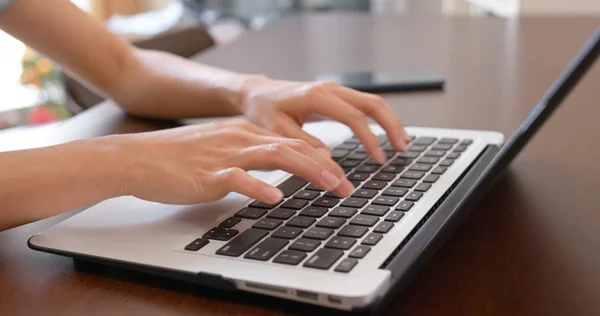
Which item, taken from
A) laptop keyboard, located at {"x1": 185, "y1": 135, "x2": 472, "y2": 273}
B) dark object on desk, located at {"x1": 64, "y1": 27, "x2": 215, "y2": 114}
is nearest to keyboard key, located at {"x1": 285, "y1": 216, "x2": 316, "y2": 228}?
laptop keyboard, located at {"x1": 185, "y1": 135, "x2": 472, "y2": 273}

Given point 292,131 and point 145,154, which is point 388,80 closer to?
point 292,131

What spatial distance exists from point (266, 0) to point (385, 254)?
3.14 m

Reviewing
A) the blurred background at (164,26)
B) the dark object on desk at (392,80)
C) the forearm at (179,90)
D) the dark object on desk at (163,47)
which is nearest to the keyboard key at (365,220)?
the forearm at (179,90)

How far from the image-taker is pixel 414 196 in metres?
0.59

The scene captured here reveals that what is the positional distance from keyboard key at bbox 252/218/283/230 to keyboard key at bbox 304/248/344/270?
65 mm

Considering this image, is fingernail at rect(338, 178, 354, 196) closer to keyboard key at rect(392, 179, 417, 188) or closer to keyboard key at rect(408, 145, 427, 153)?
A: keyboard key at rect(392, 179, 417, 188)

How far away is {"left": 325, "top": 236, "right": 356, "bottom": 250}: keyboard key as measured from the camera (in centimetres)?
49

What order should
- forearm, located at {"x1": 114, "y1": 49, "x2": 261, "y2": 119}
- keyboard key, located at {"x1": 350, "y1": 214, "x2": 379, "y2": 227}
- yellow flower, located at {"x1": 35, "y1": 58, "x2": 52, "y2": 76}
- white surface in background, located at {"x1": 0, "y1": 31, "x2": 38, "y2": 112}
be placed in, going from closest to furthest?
keyboard key, located at {"x1": 350, "y1": 214, "x2": 379, "y2": 227}, forearm, located at {"x1": 114, "y1": 49, "x2": 261, "y2": 119}, yellow flower, located at {"x1": 35, "y1": 58, "x2": 52, "y2": 76}, white surface in background, located at {"x1": 0, "y1": 31, "x2": 38, "y2": 112}

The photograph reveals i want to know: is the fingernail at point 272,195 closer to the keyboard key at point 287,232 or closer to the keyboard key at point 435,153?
the keyboard key at point 287,232

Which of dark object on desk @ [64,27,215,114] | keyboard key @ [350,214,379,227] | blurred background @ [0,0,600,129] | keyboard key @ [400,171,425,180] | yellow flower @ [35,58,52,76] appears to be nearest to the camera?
keyboard key @ [350,214,379,227]

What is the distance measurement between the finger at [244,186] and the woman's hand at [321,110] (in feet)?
0.55

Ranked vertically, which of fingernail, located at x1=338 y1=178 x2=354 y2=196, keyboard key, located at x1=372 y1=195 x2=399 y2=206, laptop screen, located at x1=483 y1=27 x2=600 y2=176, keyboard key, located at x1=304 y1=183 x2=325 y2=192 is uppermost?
laptop screen, located at x1=483 y1=27 x2=600 y2=176

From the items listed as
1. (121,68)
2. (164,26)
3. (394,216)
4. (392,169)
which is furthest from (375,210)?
(164,26)

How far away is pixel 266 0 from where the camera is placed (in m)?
3.49
